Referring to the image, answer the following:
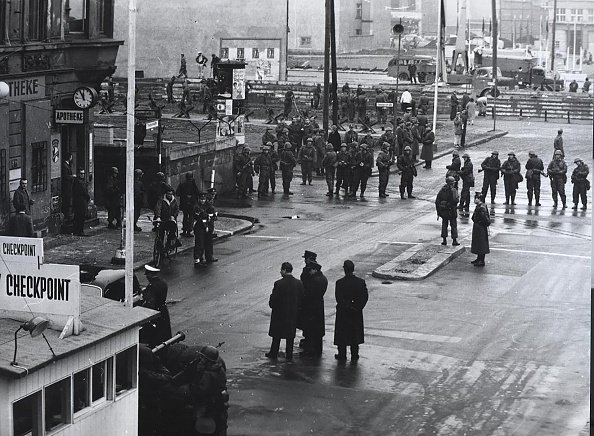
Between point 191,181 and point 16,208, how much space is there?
5746 mm

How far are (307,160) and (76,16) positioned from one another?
11.2m

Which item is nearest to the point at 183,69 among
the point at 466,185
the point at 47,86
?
the point at 466,185

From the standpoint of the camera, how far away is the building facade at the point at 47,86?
26656 millimetres

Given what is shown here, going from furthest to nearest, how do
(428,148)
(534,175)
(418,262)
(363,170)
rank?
(428,148)
(363,170)
(534,175)
(418,262)

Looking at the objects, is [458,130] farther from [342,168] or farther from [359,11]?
[359,11]

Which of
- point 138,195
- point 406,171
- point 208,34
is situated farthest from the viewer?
A: point 208,34

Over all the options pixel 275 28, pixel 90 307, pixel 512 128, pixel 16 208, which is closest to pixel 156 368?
pixel 90 307

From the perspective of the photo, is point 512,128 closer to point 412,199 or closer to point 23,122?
point 412,199

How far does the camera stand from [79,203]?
2848 cm

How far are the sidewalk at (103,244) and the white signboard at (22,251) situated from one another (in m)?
12.5

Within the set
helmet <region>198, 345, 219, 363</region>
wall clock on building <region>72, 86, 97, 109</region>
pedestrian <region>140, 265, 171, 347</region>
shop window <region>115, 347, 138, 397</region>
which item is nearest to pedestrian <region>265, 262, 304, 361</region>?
pedestrian <region>140, 265, 171, 347</region>

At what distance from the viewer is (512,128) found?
5728cm

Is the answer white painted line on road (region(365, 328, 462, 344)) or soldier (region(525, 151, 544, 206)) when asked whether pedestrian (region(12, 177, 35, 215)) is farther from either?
soldier (region(525, 151, 544, 206))

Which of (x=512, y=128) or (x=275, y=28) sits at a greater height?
(x=275, y=28)
